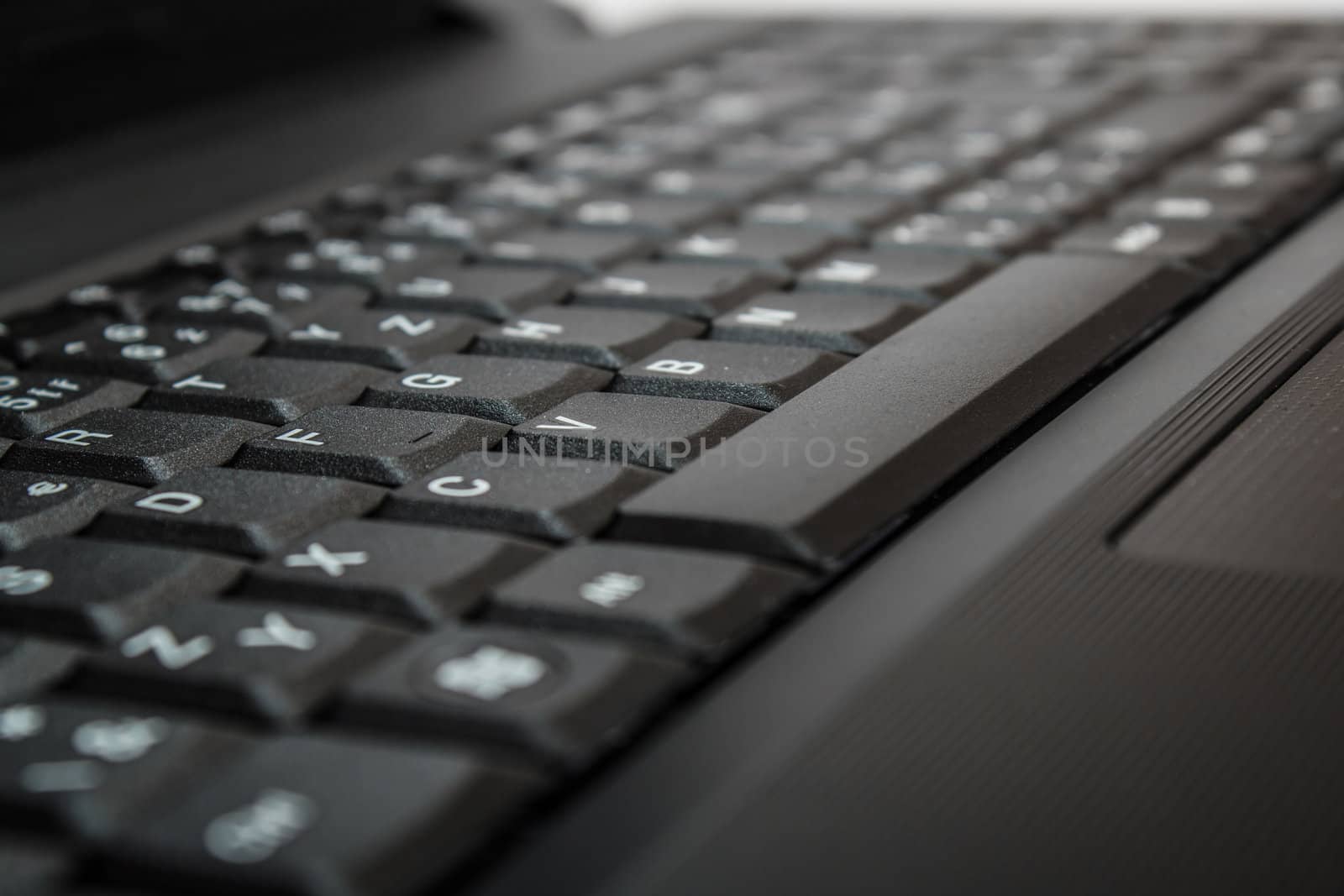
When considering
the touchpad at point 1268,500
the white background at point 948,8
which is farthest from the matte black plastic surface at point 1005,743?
the white background at point 948,8

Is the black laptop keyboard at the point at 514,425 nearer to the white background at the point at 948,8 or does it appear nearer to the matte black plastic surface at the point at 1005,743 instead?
the matte black plastic surface at the point at 1005,743

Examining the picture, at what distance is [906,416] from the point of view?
368mm

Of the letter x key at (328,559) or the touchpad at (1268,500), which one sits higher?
the touchpad at (1268,500)

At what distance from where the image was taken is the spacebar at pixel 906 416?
317 mm

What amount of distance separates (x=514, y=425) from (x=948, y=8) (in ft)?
2.54

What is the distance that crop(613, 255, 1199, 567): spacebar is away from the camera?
0.32 m

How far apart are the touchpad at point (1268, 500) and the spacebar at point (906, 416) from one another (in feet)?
0.16

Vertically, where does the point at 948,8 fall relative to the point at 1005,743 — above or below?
above

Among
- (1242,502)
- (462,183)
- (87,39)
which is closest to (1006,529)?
(1242,502)

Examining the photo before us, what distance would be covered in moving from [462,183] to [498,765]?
1.50 ft

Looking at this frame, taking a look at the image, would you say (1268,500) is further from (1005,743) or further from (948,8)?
(948,8)

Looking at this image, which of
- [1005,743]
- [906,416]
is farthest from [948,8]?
[1005,743]

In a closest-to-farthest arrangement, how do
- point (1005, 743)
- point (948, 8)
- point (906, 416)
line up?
point (1005, 743) → point (906, 416) → point (948, 8)

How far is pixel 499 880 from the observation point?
23 centimetres
